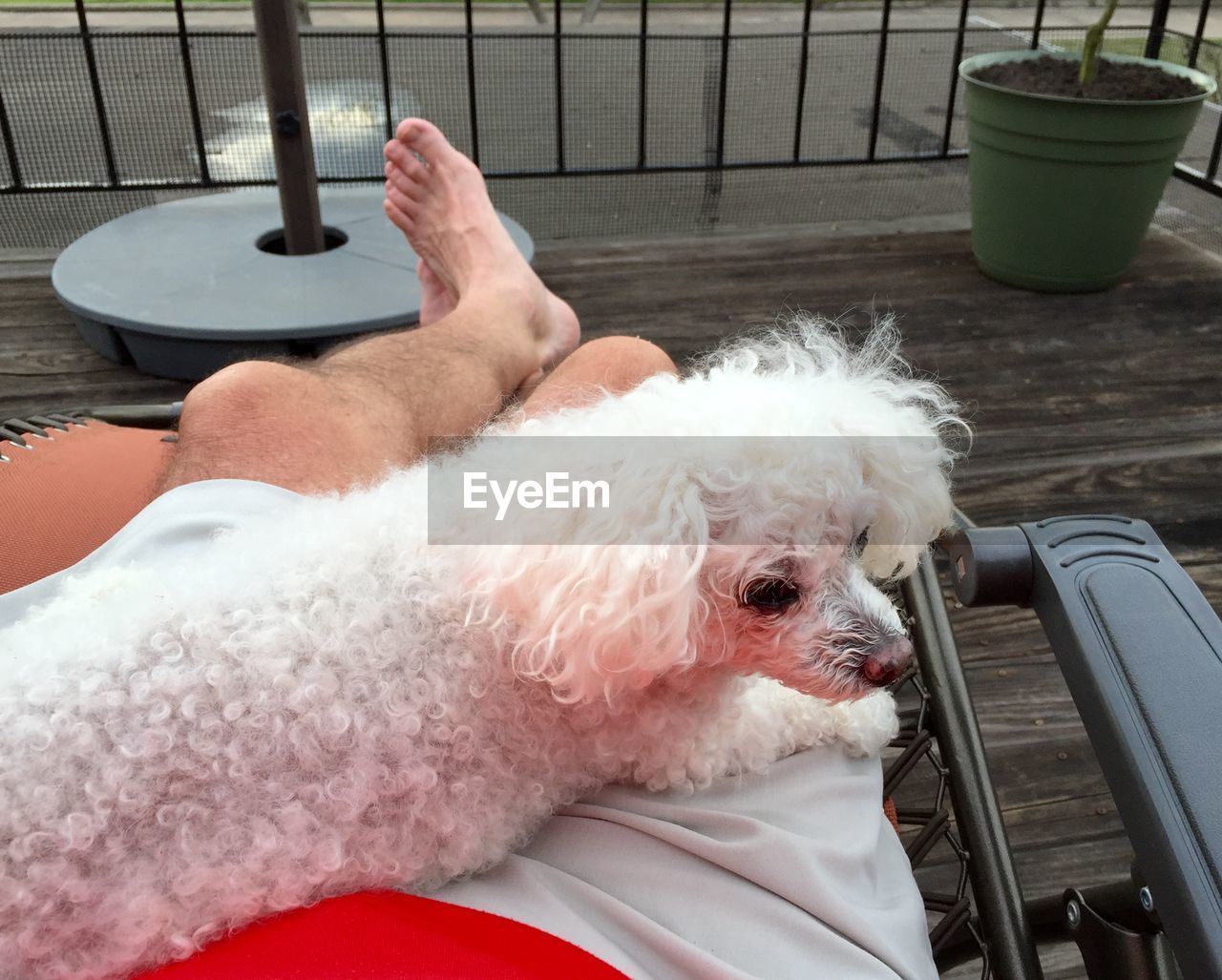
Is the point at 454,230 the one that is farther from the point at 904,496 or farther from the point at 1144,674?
the point at 1144,674

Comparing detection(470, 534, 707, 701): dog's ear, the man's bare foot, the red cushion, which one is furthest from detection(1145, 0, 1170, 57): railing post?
the red cushion

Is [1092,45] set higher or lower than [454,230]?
higher

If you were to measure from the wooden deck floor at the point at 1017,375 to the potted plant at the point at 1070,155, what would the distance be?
0.10 metres

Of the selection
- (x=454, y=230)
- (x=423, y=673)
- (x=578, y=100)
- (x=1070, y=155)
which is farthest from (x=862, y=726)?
(x=578, y=100)

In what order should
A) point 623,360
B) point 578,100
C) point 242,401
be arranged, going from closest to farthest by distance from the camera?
point 242,401, point 623,360, point 578,100

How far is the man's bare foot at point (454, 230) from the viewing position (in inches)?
67.4

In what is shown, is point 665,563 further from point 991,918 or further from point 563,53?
point 563,53

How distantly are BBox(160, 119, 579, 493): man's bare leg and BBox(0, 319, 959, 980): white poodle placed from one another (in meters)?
0.19

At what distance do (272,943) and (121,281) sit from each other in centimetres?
192

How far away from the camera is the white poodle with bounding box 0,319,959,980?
0.60m

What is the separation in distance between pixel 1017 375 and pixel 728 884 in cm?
183

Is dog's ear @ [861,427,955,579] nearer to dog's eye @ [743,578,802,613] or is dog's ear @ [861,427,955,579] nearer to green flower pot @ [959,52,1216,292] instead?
dog's eye @ [743,578,802,613]

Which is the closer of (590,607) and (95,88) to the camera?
(590,607)

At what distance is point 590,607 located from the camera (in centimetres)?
67
